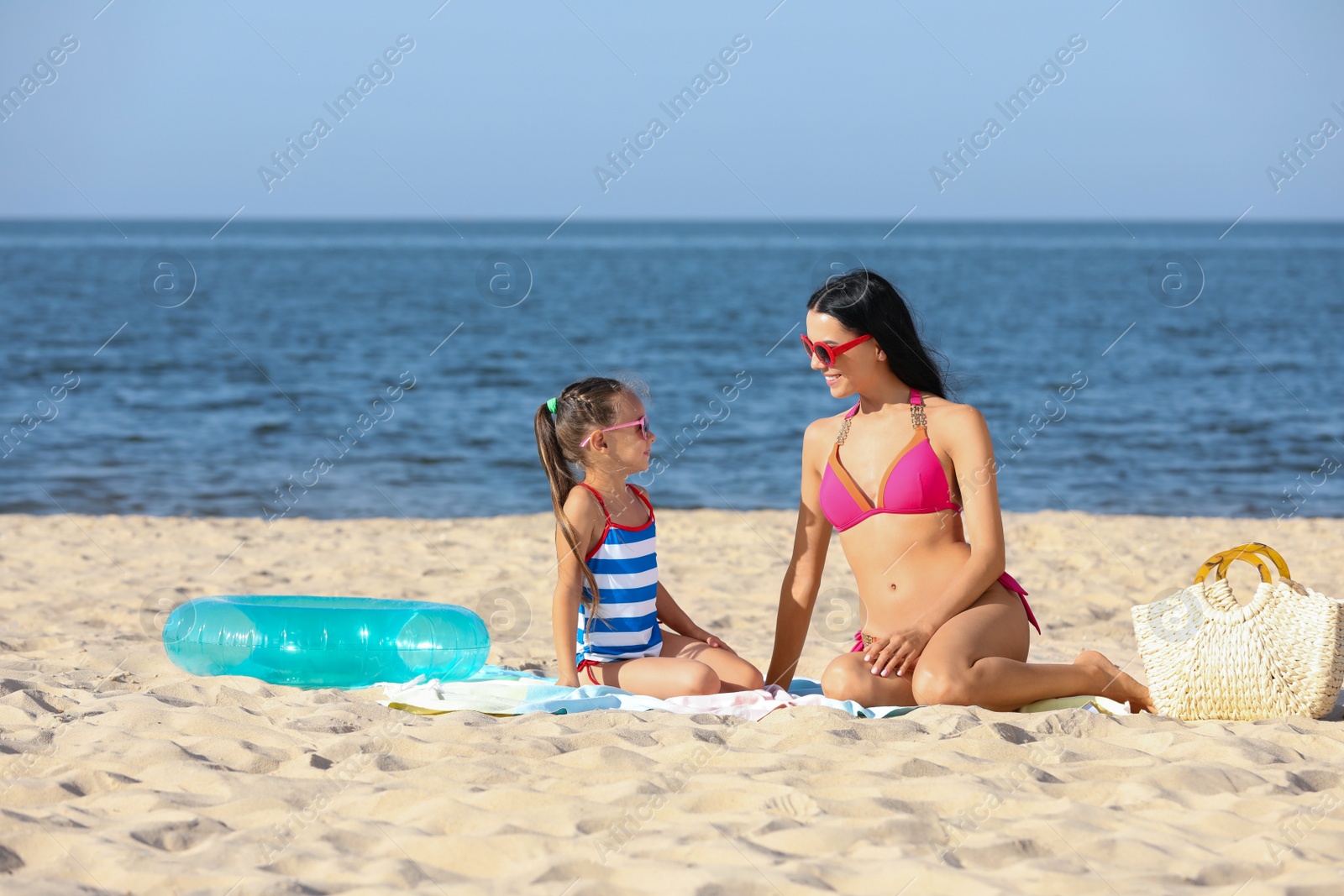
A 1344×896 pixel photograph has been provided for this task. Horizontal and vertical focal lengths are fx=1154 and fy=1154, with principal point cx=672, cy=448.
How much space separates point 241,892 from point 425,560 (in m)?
4.86

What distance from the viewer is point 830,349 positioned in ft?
13.8

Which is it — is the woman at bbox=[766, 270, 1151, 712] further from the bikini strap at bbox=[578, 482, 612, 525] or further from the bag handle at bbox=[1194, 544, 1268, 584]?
the bikini strap at bbox=[578, 482, 612, 525]

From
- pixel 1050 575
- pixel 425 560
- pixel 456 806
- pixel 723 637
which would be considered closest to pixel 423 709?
pixel 456 806

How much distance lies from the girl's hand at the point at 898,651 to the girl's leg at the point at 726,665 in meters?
0.45

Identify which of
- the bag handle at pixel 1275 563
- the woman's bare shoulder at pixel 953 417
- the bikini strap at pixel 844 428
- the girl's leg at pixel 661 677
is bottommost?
the girl's leg at pixel 661 677

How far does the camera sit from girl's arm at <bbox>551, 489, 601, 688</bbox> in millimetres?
4105

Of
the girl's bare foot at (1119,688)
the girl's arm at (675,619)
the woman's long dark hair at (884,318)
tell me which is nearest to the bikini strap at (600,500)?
the girl's arm at (675,619)

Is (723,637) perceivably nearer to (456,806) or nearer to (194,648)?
(194,648)

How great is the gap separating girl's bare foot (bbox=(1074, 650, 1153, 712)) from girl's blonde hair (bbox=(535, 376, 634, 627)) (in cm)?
180

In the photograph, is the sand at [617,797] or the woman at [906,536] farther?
the woman at [906,536]

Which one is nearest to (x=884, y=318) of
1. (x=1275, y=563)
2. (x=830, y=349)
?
(x=830, y=349)

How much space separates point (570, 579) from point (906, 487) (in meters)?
1.25

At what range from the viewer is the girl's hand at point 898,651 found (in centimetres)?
399

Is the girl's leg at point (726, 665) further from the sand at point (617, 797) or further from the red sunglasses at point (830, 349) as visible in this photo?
the red sunglasses at point (830, 349)
